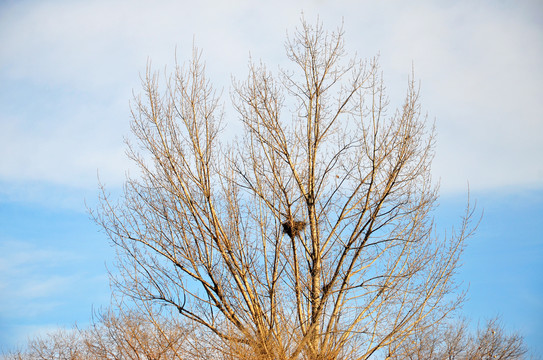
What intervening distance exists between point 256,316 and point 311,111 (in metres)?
3.07

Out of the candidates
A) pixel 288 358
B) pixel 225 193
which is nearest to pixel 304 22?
pixel 225 193

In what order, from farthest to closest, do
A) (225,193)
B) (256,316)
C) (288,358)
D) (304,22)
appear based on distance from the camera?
(304,22)
(225,193)
(256,316)
(288,358)

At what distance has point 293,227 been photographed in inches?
277

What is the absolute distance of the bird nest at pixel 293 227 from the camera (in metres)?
7.05

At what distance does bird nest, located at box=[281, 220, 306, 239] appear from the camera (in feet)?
23.1

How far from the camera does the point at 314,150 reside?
745cm

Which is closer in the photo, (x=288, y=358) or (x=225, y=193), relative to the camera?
(x=288, y=358)

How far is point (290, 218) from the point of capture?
7.05 m

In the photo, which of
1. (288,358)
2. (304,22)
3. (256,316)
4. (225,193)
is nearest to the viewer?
(288,358)

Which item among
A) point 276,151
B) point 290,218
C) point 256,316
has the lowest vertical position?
point 256,316

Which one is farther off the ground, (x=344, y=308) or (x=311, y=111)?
(x=311, y=111)

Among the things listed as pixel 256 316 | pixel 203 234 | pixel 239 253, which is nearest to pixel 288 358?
pixel 256 316

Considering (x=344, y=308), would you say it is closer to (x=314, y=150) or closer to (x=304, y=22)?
(x=314, y=150)

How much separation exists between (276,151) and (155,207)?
6.31 ft
